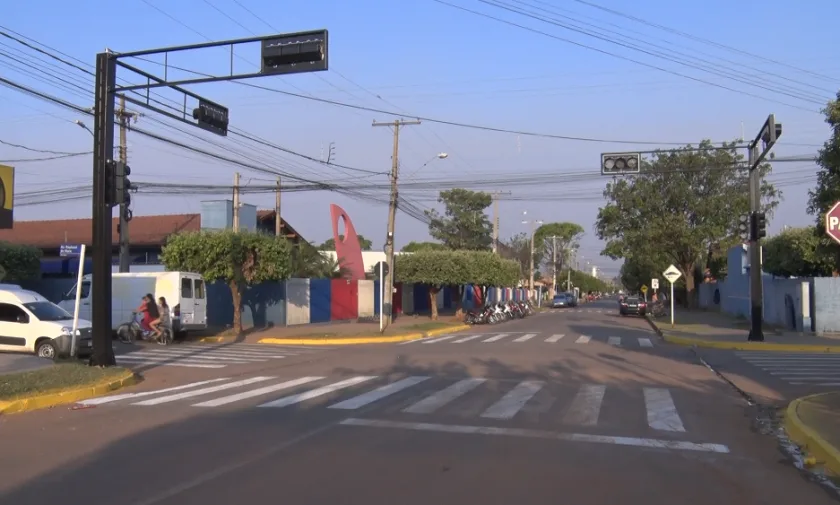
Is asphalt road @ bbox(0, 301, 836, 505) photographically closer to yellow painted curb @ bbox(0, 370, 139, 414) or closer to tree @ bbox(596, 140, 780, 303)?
yellow painted curb @ bbox(0, 370, 139, 414)

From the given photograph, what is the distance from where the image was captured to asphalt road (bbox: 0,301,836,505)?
7078 mm

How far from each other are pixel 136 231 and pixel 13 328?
26.7m

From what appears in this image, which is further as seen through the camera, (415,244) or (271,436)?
(415,244)

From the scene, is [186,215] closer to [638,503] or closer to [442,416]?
[442,416]

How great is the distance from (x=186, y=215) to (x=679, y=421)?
39691mm

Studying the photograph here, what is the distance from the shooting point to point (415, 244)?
11412 cm

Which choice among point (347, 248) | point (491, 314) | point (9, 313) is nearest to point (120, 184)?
point (9, 313)

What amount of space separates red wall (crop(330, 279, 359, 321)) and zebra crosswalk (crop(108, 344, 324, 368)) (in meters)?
13.9

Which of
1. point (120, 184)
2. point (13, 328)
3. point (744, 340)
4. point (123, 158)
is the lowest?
point (744, 340)

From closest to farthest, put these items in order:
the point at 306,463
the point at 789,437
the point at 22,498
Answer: the point at 22,498 < the point at 306,463 < the point at 789,437

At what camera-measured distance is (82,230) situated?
149 ft

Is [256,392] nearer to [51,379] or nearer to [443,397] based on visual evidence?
[443,397]

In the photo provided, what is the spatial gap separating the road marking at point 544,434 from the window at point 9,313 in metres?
12.4

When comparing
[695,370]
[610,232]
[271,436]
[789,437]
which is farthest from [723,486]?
[610,232]
